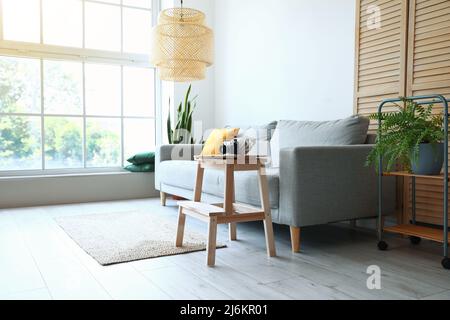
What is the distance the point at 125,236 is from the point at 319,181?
128cm

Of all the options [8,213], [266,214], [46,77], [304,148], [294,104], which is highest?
[46,77]

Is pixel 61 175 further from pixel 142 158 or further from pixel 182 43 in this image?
pixel 182 43

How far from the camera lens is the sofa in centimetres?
225

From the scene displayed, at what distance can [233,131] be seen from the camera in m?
3.58

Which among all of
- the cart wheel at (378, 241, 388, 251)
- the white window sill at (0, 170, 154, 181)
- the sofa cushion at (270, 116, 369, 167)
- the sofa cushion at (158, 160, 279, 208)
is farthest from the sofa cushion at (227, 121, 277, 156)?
the white window sill at (0, 170, 154, 181)

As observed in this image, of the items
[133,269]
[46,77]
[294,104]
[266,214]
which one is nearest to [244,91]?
[294,104]

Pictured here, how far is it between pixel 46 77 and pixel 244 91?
210 centimetres

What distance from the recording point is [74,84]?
446 cm

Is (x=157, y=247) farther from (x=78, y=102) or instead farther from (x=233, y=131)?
(x=78, y=102)

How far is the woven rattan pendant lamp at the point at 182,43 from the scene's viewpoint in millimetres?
2980

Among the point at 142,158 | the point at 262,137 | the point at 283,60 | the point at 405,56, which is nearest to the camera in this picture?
the point at 405,56

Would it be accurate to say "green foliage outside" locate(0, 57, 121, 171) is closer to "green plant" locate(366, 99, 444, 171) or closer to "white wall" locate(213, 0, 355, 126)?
"white wall" locate(213, 0, 355, 126)

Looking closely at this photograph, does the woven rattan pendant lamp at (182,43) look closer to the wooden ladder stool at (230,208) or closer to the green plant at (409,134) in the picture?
the wooden ladder stool at (230,208)

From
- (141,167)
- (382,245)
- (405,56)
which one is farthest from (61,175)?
(405,56)
